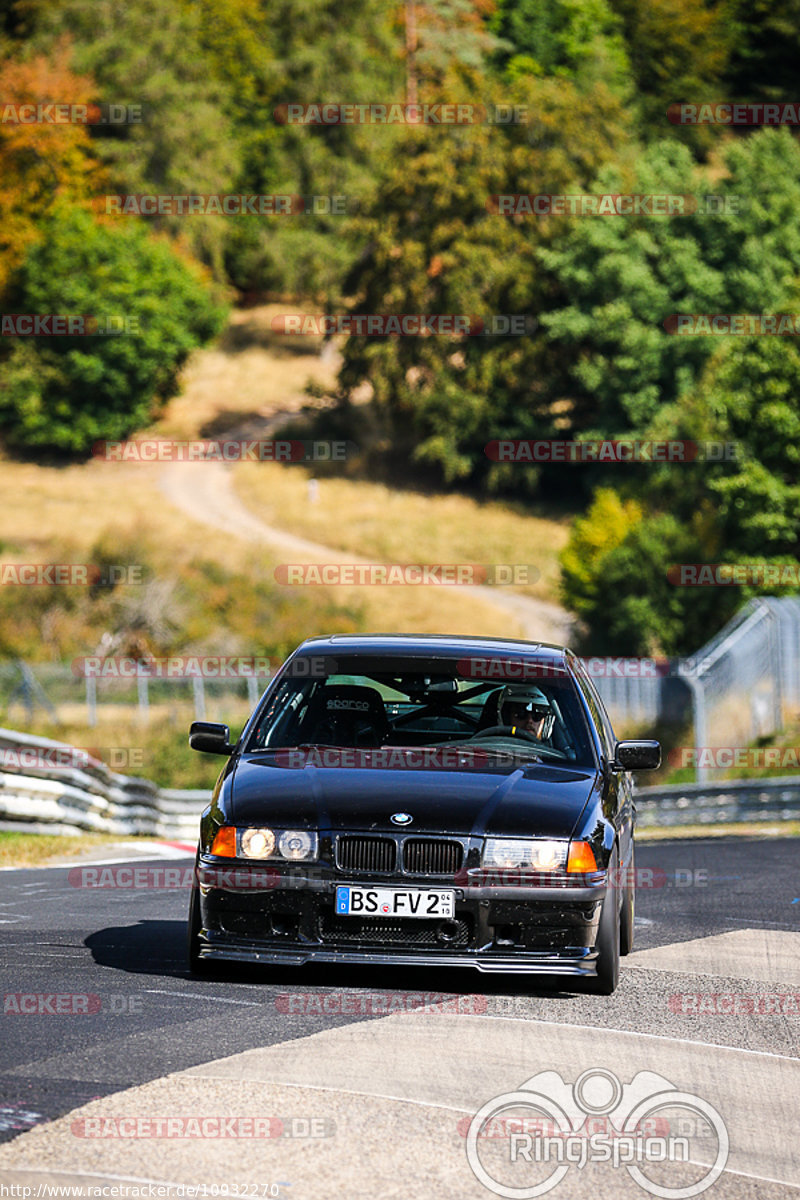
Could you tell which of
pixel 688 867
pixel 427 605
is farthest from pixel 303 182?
pixel 688 867

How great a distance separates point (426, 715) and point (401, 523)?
2426 inches

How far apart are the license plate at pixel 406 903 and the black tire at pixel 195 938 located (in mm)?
806

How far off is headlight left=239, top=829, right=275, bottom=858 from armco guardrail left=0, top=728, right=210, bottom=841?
448 inches

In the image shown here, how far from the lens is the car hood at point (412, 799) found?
7387 mm

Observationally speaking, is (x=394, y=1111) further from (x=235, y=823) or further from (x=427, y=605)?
(x=427, y=605)

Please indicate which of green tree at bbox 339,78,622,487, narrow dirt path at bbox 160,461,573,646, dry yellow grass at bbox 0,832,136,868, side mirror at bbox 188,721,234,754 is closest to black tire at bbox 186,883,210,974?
side mirror at bbox 188,721,234,754

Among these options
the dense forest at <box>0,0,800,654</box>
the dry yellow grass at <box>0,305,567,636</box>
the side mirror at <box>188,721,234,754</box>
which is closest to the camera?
the side mirror at <box>188,721,234,754</box>

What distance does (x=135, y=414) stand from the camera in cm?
7931

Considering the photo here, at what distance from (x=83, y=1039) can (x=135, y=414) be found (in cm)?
7419
